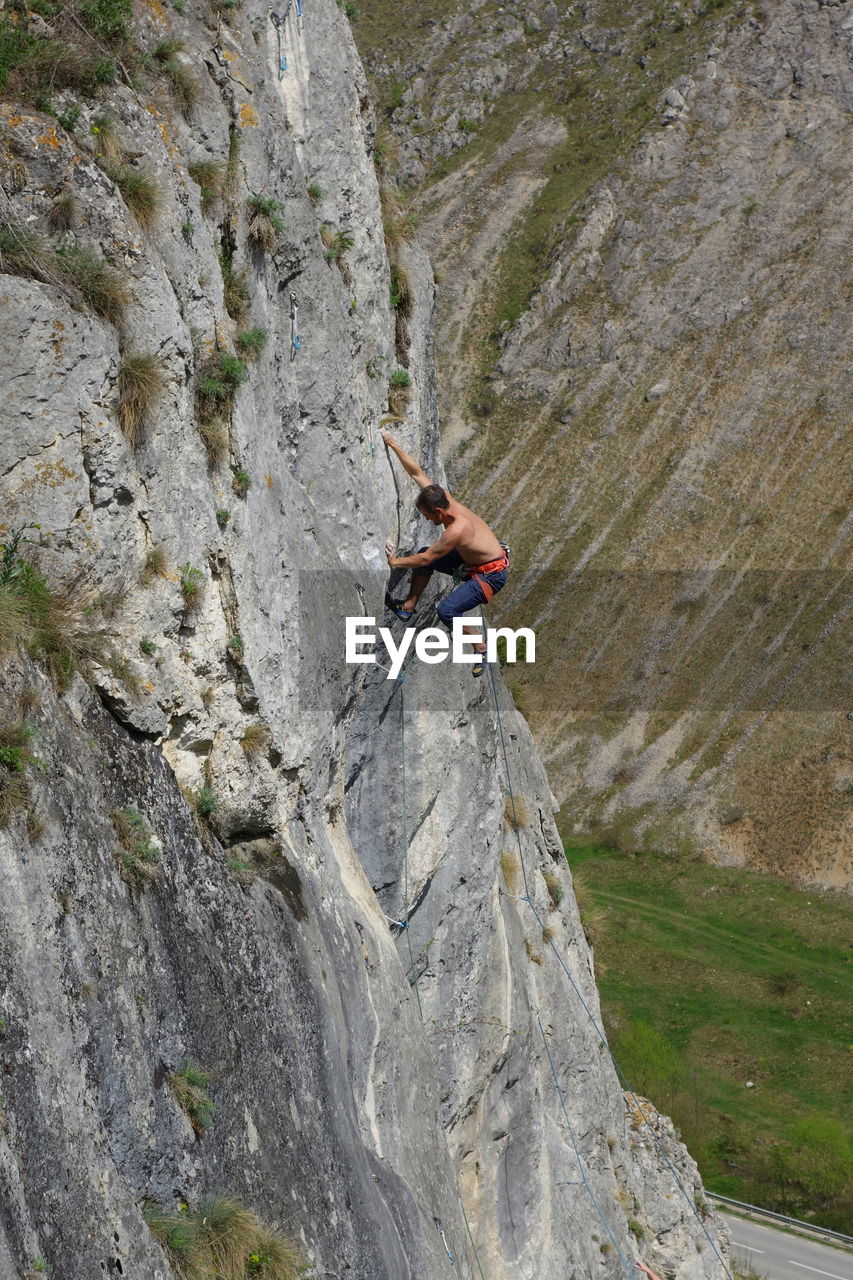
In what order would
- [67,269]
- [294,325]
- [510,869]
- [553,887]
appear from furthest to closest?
[553,887]
[510,869]
[294,325]
[67,269]

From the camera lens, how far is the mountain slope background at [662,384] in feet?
177

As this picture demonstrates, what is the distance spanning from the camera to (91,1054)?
272 inches

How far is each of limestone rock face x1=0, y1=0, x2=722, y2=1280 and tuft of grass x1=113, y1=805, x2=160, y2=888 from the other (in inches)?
1.1

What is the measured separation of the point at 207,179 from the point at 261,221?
0.93 meters

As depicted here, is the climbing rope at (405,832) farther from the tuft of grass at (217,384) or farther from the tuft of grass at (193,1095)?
the tuft of grass at (193,1095)

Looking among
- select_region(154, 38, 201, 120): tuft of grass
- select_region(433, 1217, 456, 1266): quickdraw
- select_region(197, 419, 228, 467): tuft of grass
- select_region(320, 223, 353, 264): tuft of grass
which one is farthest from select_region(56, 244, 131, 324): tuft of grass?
select_region(433, 1217, 456, 1266): quickdraw

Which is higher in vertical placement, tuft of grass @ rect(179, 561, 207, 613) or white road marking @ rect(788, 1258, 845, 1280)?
tuft of grass @ rect(179, 561, 207, 613)

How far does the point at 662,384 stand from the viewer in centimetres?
6681

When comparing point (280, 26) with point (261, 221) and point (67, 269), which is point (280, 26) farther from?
point (67, 269)

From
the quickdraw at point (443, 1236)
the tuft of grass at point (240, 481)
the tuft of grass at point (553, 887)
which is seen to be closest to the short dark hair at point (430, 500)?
the tuft of grass at point (240, 481)

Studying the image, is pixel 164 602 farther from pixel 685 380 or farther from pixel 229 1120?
pixel 685 380

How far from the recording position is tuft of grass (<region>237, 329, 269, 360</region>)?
1116cm

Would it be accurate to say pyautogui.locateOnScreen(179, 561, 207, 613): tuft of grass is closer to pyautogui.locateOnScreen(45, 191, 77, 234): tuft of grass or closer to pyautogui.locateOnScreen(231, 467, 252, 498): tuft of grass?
pyautogui.locateOnScreen(231, 467, 252, 498): tuft of grass

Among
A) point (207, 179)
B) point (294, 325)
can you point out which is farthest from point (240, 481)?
point (294, 325)
